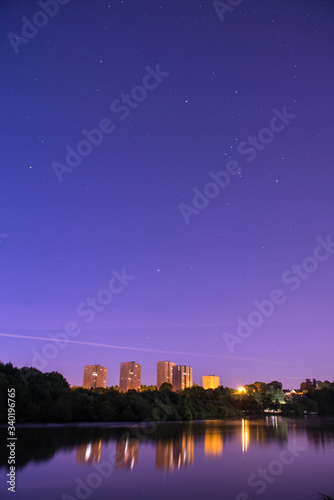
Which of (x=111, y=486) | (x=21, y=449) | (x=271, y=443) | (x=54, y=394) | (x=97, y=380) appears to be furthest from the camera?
(x=97, y=380)

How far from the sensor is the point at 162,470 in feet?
45.1

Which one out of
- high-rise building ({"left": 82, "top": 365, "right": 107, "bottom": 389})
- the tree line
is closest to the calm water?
the tree line

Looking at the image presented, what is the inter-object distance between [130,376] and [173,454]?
145 m

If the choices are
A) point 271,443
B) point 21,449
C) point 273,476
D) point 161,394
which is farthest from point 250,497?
point 161,394

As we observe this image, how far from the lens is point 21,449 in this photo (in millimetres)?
16500

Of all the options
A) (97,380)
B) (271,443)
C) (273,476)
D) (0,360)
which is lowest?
(97,380)

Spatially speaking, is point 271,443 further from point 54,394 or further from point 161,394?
point 161,394

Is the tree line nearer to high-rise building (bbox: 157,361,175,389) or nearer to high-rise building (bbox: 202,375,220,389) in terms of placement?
high-rise building (bbox: 202,375,220,389)

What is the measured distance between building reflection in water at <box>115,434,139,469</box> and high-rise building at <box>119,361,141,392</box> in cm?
13696

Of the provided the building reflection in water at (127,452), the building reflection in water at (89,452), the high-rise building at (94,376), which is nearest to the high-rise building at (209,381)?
the high-rise building at (94,376)

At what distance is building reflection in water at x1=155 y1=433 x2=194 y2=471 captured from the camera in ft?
48.7

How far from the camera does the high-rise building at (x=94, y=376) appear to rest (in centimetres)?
13888

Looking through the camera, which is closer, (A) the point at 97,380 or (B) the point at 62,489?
(B) the point at 62,489

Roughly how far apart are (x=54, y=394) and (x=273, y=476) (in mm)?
29378
